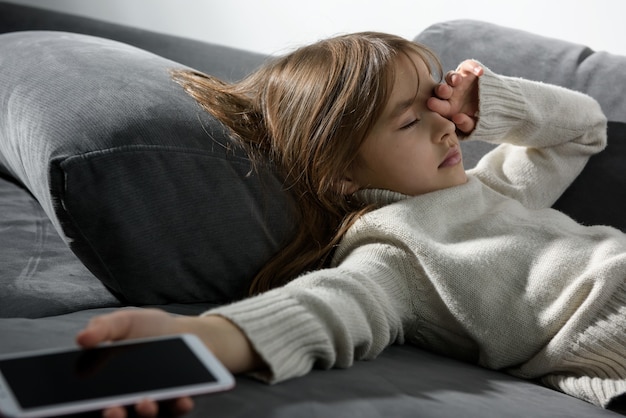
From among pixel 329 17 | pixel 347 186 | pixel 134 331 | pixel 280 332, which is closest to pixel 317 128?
pixel 347 186

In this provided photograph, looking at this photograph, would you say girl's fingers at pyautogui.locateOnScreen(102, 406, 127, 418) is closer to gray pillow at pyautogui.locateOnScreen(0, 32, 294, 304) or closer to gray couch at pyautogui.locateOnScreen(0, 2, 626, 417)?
gray couch at pyautogui.locateOnScreen(0, 2, 626, 417)

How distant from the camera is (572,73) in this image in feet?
4.84

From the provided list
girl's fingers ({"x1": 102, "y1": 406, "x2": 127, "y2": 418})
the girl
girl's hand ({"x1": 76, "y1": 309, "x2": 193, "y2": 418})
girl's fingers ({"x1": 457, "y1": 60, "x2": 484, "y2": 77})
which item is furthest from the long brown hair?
girl's fingers ({"x1": 102, "y1": 406, "x2": 127, "y2": 418})

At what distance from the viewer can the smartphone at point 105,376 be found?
0.65 m

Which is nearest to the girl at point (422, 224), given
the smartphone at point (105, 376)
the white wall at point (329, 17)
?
the smartphone at point (105, 376)

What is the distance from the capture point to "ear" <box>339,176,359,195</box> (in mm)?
1239

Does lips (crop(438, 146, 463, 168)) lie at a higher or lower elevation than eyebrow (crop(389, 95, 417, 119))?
lower

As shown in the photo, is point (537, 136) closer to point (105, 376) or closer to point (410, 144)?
point (410, 144)

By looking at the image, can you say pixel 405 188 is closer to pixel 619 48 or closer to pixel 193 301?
pixel 193 301

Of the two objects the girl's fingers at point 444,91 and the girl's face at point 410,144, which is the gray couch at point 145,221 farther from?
the girl's fingers at point 444,91

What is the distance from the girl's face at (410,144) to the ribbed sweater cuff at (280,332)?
355mm

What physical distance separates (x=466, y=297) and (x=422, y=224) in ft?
0.40

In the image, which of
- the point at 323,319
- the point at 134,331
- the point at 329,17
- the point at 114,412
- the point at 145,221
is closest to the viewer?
the point at 114,412

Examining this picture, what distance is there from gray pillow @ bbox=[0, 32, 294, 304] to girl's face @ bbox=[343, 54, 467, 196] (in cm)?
15
